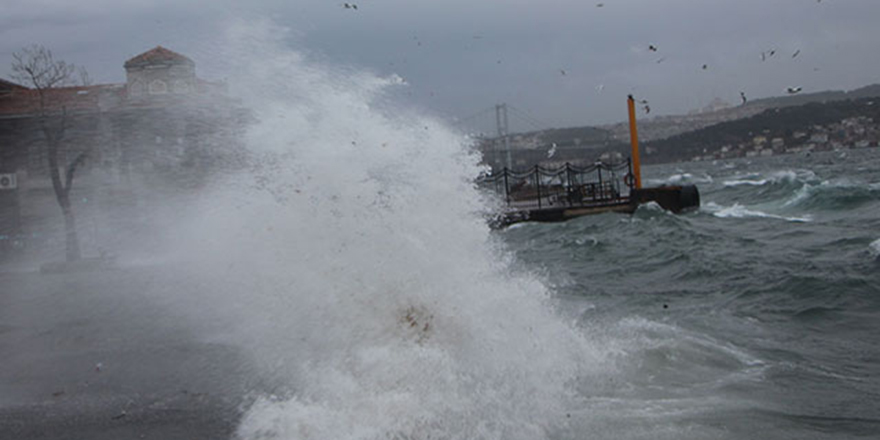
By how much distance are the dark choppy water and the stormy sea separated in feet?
0.13

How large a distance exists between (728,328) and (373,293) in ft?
15.1

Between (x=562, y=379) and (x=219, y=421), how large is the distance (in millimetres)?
2751

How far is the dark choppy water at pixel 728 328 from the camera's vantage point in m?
5.82

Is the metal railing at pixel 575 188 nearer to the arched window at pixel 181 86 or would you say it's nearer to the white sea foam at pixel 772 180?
the arched window at pixel 181 86

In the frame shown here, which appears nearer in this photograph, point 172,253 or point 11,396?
point 11,396

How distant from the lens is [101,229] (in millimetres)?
22891

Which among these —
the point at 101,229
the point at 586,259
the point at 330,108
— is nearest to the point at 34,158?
the point at 101,229

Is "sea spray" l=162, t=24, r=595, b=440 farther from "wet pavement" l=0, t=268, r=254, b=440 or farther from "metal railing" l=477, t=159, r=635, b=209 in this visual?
"metal railing" l=477, t=159, r=635, b=209

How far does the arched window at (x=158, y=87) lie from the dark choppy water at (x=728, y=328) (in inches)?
365

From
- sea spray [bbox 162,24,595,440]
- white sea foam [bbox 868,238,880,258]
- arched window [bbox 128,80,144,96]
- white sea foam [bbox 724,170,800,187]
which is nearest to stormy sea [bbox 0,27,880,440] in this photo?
sea spray [bbox 162,24,595,440]

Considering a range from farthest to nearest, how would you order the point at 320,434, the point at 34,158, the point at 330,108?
the point at 34,158 → the point at 330,108 → the point at 320,434

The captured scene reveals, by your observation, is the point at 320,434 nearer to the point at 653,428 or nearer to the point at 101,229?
the point at 653,428

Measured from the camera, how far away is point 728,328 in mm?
9078

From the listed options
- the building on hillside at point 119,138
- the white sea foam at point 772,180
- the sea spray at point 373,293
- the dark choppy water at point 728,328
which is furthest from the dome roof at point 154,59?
the white sea foam at point 772,180
